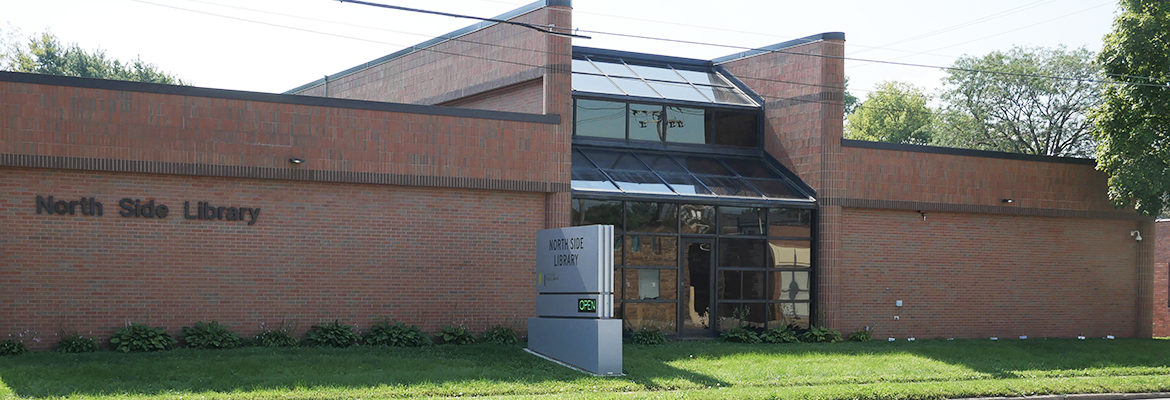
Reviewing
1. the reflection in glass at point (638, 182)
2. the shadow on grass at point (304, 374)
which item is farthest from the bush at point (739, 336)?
the shadow on grass at point (304, 374)

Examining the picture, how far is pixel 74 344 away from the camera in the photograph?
1659cm

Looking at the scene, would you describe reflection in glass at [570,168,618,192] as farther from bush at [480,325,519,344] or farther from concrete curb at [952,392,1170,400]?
concrete curb at [952,392,1170,400]

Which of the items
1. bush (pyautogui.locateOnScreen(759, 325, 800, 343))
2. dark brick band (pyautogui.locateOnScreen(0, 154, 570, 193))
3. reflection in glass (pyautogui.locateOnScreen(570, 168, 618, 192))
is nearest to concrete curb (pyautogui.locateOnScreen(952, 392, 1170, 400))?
bush (pyautogui.locateOnScreen(759, 325, 800, 343))

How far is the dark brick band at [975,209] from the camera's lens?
23547 millimetres

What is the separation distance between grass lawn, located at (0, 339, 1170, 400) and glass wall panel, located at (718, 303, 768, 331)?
1724 mm

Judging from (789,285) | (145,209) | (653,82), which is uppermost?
(653,82)

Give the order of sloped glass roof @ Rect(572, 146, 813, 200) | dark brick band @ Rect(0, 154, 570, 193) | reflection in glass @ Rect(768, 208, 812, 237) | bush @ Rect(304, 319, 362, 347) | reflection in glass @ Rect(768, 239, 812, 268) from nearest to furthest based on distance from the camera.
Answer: dark brick band @ Rect(0, 154, 570, 193) → bush @ Rect(304, 319, 362, 347) → sloped glass roof @ Rect(572, 146, 813, 200) → reflection in glass @ Rect(768, 208, 812, 237) → reflection in glass @ Rect(768, 239, 812, 268)

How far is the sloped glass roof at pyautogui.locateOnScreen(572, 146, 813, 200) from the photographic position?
21.8 meters

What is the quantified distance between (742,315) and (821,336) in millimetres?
1760

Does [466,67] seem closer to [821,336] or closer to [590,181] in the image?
[590,181]

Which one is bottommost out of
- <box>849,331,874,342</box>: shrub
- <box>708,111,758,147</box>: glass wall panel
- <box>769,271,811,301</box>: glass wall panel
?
<box>849,331,874,342</box>: shrub

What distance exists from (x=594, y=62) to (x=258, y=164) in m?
10.6

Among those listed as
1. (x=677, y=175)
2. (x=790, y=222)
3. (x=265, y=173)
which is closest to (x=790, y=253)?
(x=790, y=222)

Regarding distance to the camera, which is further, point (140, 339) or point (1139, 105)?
point (1139, 105)
